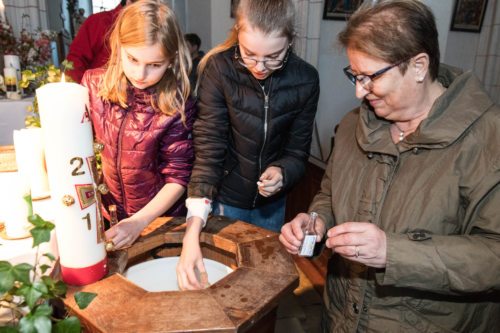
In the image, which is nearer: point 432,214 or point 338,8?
point 432,214

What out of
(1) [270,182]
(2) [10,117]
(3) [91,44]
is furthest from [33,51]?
(1) [270,182]

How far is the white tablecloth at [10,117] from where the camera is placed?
313 cm

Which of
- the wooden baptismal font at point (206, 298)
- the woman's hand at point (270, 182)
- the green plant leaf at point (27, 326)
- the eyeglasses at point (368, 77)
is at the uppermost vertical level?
the eyeglasses at point (368, 77)

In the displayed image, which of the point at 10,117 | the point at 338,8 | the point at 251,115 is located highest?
the point at 338,8

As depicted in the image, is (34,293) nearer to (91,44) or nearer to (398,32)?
(398,32)

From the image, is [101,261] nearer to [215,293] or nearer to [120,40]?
[215,293]

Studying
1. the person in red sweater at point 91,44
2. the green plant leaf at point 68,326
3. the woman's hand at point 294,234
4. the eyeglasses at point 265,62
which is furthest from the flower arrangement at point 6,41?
the green plant leaf at point 68,326

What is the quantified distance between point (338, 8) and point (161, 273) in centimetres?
299

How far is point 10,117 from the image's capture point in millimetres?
3180

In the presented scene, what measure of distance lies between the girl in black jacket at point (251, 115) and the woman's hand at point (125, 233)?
6.5 inches

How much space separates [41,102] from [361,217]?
942mm

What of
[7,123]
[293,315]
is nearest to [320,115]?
[293,315]

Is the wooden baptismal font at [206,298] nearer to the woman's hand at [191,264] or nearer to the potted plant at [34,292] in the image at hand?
the woman's hand at [191,264]

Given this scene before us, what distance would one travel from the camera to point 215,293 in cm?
105
